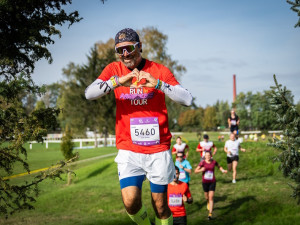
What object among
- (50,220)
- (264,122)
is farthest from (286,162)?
(264,122)

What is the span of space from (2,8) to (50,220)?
9518 mm

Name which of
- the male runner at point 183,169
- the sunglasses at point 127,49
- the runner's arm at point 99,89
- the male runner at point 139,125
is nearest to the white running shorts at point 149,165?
the male runner at point 139,125

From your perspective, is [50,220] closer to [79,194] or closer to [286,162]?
[79,194]

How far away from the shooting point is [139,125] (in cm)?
454

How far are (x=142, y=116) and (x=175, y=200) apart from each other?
179 inches

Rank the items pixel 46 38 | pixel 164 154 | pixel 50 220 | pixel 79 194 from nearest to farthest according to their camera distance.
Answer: pixel 164 154 → pixel 46 38 → pixel 50 220 → pixel 79 194

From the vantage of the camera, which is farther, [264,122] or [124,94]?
[264,122]

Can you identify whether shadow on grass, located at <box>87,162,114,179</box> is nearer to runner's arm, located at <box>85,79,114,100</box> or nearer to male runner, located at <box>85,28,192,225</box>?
male runner, located at <box>85,28,192,225</box>

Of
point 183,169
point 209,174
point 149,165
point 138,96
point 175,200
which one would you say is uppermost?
point 138,96

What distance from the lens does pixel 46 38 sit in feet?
27.7

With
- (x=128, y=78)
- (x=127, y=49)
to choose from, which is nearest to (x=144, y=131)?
(x=128, y=78)

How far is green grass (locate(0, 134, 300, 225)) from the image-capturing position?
467 inches

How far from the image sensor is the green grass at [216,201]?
11852 mm

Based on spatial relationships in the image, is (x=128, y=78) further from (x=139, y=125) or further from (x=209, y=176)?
(x=209, y=176)
